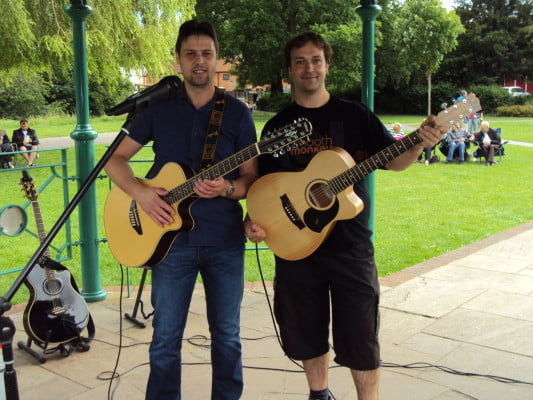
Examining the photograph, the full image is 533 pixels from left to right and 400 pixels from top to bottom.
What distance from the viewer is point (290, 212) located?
276 centimetres

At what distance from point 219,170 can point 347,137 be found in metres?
0.64

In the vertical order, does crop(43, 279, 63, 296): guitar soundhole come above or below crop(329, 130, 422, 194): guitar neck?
below

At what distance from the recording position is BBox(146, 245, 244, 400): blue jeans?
8.87 ft

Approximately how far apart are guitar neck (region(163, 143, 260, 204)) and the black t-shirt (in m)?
0.21

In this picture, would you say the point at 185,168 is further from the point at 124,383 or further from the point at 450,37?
the point at 450,37

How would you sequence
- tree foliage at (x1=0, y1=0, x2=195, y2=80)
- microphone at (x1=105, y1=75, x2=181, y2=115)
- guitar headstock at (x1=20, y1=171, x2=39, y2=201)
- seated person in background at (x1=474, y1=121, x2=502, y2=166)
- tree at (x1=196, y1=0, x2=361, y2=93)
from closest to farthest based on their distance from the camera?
microphone at (x1=105, y1=75, x2=181, y2=115) → guitar headstock at (x1=20, y1=171, x2=39, y2=201) → tree foliage at (x1=0, y1=0, x2=195, y2=80) → seated person in background at (x1=474, y1=121, x2=502, y2=166) → tree at (x1=196, y1=0, x2=361, y2=93)

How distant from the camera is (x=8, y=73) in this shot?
15109 mm

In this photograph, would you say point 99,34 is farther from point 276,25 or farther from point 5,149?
point 276,25

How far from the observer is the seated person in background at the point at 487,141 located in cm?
1489

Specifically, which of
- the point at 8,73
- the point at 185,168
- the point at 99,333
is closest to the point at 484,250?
the point at 99,333

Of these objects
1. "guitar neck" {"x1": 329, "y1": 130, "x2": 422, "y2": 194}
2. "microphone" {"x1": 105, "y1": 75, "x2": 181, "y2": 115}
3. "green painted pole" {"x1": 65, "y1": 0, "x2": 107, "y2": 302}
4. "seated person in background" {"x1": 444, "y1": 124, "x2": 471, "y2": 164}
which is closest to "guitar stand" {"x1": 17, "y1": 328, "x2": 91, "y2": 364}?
"green painted pole" {"x1": 65, "y1": 0, "x2": 107, "y2": 302}

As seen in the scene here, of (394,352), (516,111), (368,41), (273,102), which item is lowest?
(394,352)

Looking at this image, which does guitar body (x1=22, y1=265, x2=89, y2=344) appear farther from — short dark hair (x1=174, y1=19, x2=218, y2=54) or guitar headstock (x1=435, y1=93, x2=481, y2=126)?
guitar headstock (x1=435, y1=93, x2=481, y2=126)

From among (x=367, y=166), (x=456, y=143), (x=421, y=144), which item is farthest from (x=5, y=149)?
(x=421, y=144)
